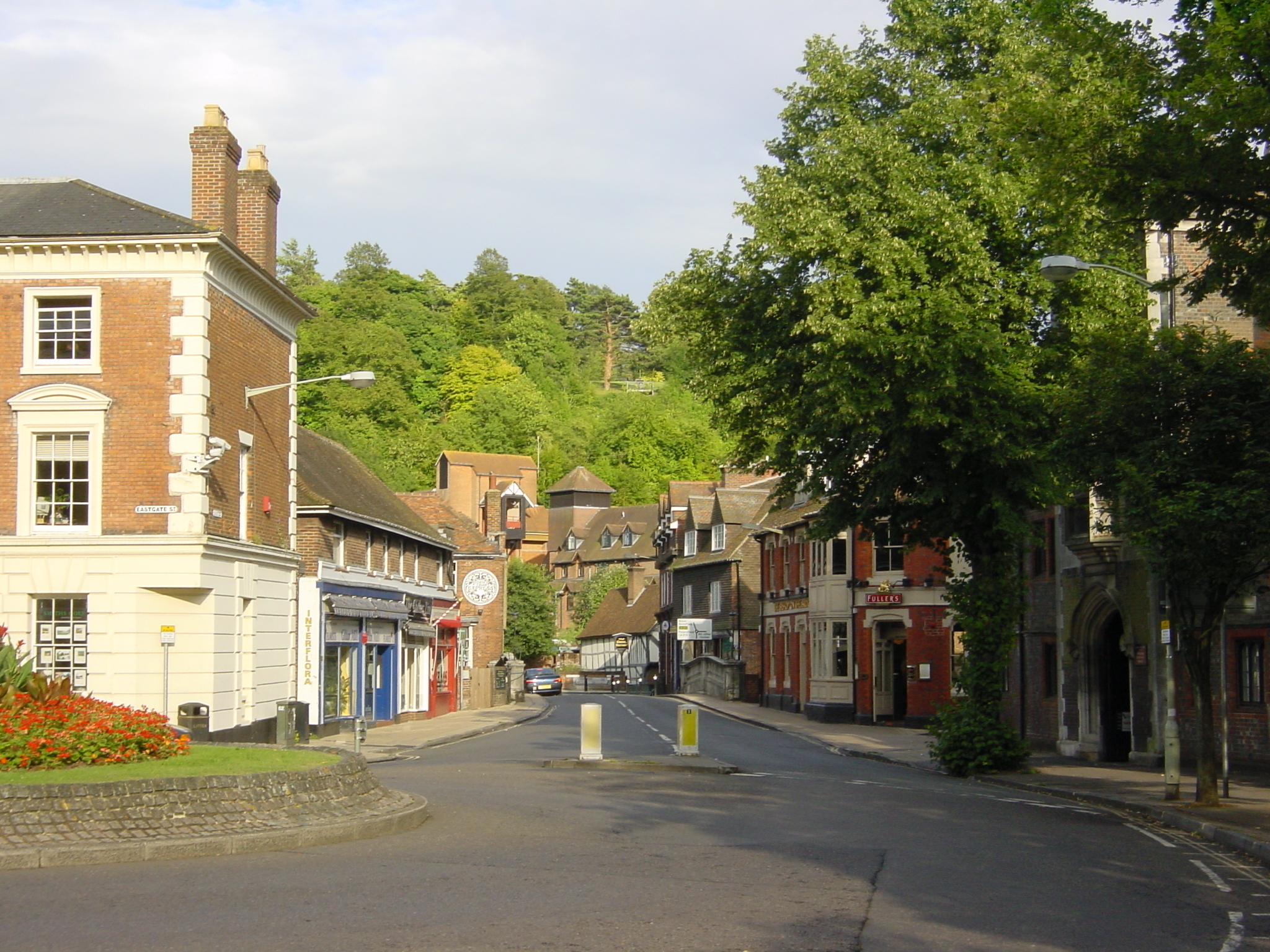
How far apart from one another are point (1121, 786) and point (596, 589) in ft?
281

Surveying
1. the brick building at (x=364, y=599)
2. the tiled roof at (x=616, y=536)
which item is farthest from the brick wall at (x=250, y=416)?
the tiled roof at (x=616, y=536)

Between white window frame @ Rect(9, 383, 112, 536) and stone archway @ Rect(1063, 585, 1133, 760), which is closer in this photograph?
white window frame @ Rect(9, 383, 112, 536)


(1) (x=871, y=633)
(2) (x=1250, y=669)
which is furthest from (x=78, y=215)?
(1) (x=871, y=633)

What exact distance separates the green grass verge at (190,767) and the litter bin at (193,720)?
23.2ft

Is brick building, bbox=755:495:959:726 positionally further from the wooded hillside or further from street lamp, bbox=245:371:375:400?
the wooded hillside

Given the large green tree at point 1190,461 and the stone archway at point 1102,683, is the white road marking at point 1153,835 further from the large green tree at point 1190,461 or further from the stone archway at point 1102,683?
the stone archway at point 1102,683

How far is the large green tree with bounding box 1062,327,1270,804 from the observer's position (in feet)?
55.5

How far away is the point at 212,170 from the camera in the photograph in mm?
29438

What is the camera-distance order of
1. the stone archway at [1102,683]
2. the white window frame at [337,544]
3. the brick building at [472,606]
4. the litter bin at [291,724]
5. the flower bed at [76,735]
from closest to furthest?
the flower bed at [76,735] → the litter bin at [291,724] → the stone archway at [1102,683] → the white window frame at [337,544] → the brick building at [472,606]

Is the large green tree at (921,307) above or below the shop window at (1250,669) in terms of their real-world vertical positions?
above

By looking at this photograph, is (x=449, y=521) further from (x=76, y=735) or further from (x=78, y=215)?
(x=76, y=735)

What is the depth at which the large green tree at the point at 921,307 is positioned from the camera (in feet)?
76.5

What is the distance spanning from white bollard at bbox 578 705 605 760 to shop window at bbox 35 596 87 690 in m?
9.33

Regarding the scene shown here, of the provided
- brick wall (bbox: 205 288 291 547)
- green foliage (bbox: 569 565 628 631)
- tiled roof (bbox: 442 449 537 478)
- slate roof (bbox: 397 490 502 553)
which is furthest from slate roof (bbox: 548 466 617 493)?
brick wall (bbox: 205 288 291 547)
